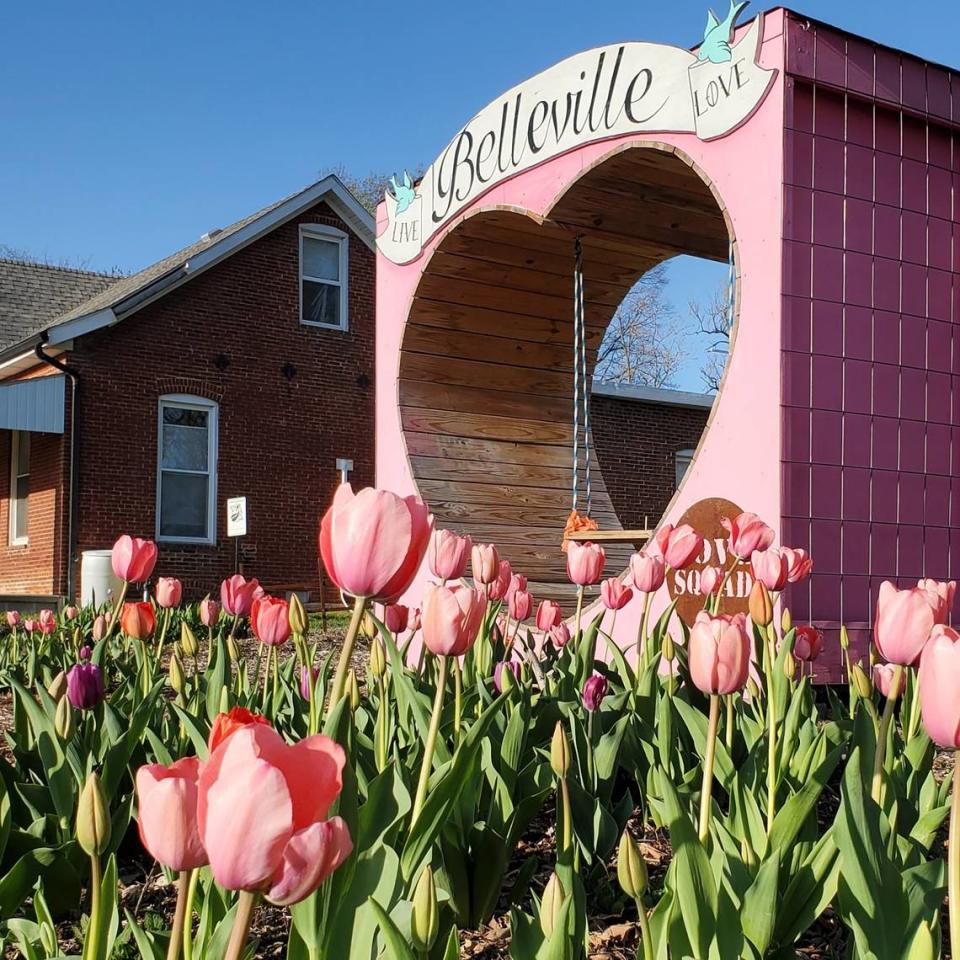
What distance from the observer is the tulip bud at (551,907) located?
3.94 ft

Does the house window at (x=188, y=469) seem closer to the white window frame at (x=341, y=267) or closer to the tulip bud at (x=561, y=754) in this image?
the white window frame at (x=341, y=267)

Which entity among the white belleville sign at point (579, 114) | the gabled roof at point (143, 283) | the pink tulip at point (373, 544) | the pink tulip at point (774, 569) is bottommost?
the pink tulip at point (774, 569)

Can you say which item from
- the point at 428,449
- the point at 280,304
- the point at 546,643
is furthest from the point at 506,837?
the point at 280,304

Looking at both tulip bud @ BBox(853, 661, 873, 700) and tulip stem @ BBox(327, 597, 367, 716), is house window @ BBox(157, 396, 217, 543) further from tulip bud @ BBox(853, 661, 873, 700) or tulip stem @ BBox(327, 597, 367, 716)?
tulip stem @ BBox(327, 597, 367, 716)

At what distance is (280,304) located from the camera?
15570mm

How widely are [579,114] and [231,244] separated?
10.2 metres

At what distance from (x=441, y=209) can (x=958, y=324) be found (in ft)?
10.3

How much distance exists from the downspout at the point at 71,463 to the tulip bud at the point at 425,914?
Answer: 43.6 feet

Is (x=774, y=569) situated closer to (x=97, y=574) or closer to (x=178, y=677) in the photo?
(x=178, y=677)

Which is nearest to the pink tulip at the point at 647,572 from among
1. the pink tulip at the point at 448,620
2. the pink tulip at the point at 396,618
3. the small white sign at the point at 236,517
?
the pink tulip at the point at 396,618

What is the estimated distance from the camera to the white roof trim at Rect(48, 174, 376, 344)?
537 inches

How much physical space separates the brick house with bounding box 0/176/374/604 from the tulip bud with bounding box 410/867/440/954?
13288 mm

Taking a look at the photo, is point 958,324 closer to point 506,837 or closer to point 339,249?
point 506,837

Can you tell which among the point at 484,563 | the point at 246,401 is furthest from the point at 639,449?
the point at 484,563
